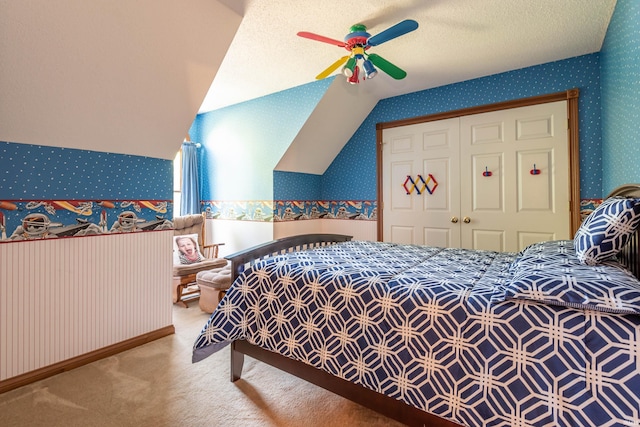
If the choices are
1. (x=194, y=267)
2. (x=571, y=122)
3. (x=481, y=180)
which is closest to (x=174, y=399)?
(x=194, y=267)

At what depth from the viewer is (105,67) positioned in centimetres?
196

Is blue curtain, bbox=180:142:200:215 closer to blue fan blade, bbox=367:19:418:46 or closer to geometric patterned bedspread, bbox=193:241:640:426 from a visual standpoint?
geometric patterned bedspread, bbox=193:241:640:426

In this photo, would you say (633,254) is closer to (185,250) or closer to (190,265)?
(190,265)

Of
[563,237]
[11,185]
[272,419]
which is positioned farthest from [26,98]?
[563,237]

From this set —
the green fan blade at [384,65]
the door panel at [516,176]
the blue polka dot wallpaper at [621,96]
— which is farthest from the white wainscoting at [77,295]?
the blue polka dot wallpaper at [621,96]

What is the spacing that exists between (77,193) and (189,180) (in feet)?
7.80

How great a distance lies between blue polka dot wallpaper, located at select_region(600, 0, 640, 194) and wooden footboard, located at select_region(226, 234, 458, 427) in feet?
6.26

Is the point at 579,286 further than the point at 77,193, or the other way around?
the point at 77,193

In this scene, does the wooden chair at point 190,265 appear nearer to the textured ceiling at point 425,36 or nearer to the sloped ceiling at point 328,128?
the sloped ceiling at point 328,128

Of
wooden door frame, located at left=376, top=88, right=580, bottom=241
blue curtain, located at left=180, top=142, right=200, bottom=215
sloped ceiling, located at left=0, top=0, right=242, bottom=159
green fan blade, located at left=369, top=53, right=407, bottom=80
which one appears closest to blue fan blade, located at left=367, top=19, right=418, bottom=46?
green fan blade, located at left=369, top=53, right=407, bottom=80

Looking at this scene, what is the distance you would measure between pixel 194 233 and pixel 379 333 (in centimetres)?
329

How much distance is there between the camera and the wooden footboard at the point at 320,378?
1.35m

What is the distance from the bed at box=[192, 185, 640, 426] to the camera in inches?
41.0

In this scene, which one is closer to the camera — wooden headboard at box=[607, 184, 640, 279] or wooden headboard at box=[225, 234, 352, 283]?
wooden headboard at box=[607, 184, 640, 279]
